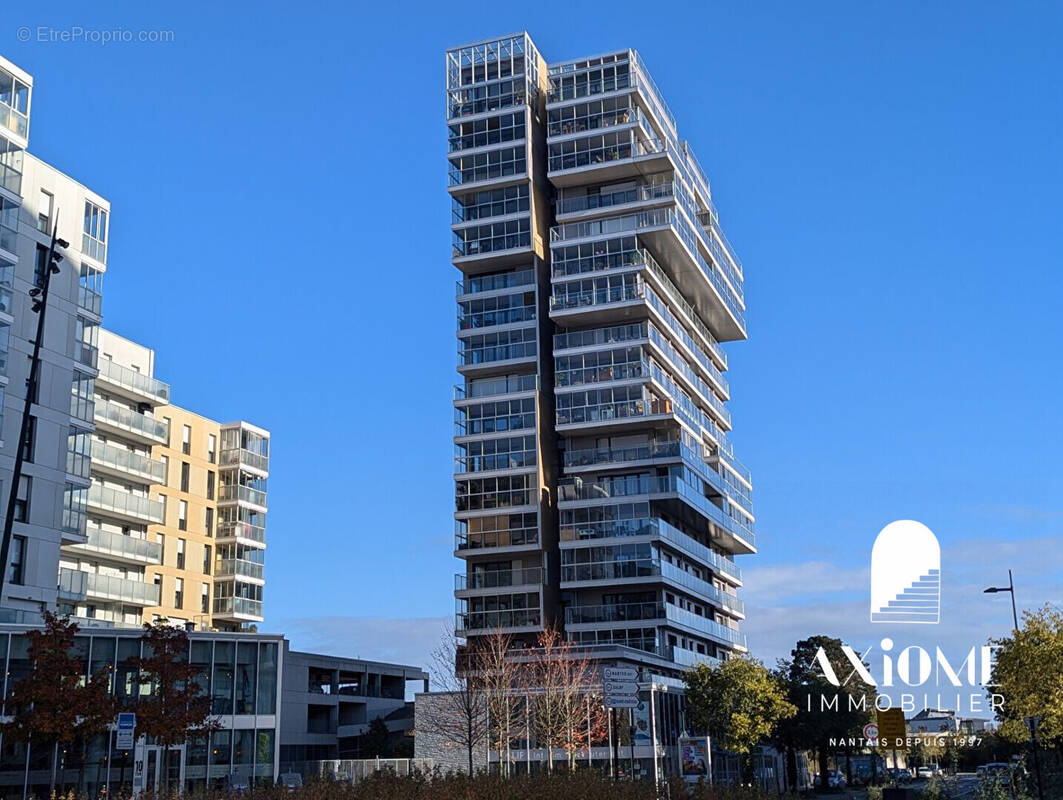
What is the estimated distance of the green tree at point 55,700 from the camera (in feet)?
120

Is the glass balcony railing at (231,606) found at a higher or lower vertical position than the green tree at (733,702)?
higher

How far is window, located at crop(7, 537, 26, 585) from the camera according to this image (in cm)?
5316

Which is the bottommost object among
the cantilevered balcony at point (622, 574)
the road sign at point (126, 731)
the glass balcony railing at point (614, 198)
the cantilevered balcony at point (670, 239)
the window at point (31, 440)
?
the road sign at point (126, 731)

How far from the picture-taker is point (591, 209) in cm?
8350

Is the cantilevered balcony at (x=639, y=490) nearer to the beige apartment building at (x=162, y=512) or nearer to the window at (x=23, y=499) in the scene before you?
the beige apartment building at (x=162, y=512)

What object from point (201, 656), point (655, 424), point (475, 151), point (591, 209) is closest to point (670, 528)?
point (655, 424)

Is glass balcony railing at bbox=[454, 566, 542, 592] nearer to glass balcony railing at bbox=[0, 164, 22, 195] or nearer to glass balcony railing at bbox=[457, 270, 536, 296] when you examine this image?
glass balcony railing at bbox=[457, 270, 536, 296]

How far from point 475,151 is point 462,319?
12.2 meters

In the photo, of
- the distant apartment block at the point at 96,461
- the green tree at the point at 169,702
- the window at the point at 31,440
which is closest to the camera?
the green tree at the point at 169,702

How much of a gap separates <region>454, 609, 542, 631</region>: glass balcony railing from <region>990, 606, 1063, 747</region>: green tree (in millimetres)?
33464

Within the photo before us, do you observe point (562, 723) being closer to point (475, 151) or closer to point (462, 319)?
point (462, 319)

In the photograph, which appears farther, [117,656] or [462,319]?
[462,319]

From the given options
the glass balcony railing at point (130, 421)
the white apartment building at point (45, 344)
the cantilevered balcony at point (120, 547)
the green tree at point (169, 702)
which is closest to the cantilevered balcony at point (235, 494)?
the glass balcony railing at point (130, 421)

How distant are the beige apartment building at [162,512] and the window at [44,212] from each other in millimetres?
15475
